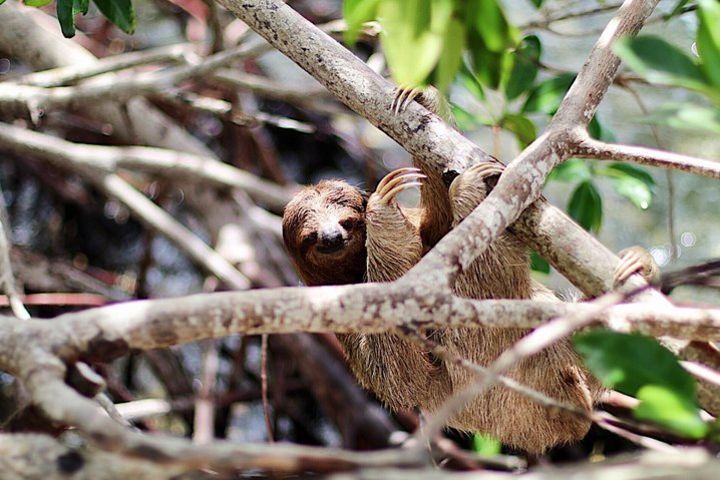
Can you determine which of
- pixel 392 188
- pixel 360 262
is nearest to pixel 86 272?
pixel 360 262

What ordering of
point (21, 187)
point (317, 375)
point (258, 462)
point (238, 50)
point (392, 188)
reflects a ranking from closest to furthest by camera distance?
point (258, 462)
point (392, 188)
point (238, 50)
point (317, 375)
point (21, 187)

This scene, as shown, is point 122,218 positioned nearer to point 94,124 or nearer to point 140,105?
point 94,124

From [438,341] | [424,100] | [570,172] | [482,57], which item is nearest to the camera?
[482,57]

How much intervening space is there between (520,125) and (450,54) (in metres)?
1.43

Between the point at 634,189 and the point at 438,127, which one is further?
the point at 634,189

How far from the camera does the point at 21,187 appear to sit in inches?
210

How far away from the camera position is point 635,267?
209cm

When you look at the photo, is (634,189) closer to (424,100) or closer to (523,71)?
(523,71)

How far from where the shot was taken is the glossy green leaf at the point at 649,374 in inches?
49.9

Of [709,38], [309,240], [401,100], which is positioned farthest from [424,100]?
[709,38]

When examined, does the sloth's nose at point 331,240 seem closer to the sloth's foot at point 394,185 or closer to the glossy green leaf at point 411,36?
the sloth's foot at point 394,185

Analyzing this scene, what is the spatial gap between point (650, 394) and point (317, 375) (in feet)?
10.9

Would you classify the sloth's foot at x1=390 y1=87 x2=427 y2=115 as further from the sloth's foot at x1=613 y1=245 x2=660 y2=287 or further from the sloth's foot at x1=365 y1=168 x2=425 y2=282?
the sloth's foot at x1=613 y1=245 x2=660 y2=287

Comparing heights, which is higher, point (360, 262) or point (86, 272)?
point (360, 262)
